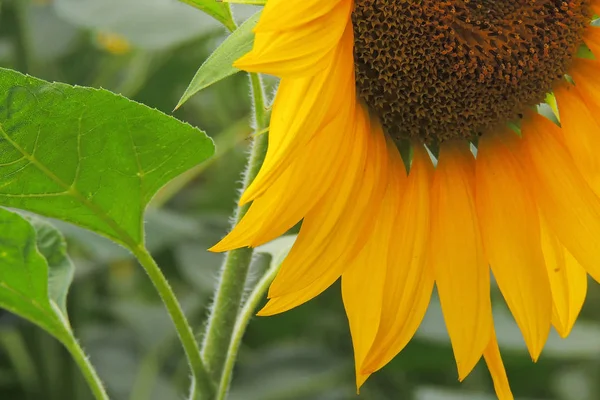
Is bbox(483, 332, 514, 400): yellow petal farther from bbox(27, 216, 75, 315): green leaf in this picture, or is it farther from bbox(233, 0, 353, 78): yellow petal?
bbox(27, 216, 75, 315): green leaf

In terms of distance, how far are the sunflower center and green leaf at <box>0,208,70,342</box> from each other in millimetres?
348

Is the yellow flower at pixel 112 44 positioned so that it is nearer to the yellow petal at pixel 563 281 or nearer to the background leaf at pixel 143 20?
the background leaf at pixel 143 20

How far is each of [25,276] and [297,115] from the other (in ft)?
1.23

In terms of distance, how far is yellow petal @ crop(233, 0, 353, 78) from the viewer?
0.60 meters

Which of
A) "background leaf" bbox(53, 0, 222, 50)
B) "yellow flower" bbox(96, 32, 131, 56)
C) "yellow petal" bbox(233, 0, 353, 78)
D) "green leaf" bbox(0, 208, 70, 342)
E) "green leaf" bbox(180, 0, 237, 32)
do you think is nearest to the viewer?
"yellow petal" bbox(233, 0, 353, 78)

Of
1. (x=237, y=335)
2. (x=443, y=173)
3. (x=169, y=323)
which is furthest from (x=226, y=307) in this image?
(x=169, y=323)

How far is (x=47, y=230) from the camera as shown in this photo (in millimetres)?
967

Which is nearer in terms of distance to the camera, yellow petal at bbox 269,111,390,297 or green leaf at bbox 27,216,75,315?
yellow petal at bbox 269,111,390,297

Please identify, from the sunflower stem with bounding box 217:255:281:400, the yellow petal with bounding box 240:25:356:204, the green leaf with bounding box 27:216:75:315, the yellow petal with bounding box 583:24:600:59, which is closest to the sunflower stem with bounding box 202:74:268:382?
the sunflower stem with bounding box 217:255:281:400

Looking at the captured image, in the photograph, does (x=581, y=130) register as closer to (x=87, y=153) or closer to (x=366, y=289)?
(x=366, y=289)

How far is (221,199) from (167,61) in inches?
12.5

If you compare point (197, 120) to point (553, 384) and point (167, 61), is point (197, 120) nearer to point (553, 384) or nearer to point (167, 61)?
point (167, 61)

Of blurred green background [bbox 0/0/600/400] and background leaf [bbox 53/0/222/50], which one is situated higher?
background leaf [bbox 53/0/222/50]

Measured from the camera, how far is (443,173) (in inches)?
33.2
